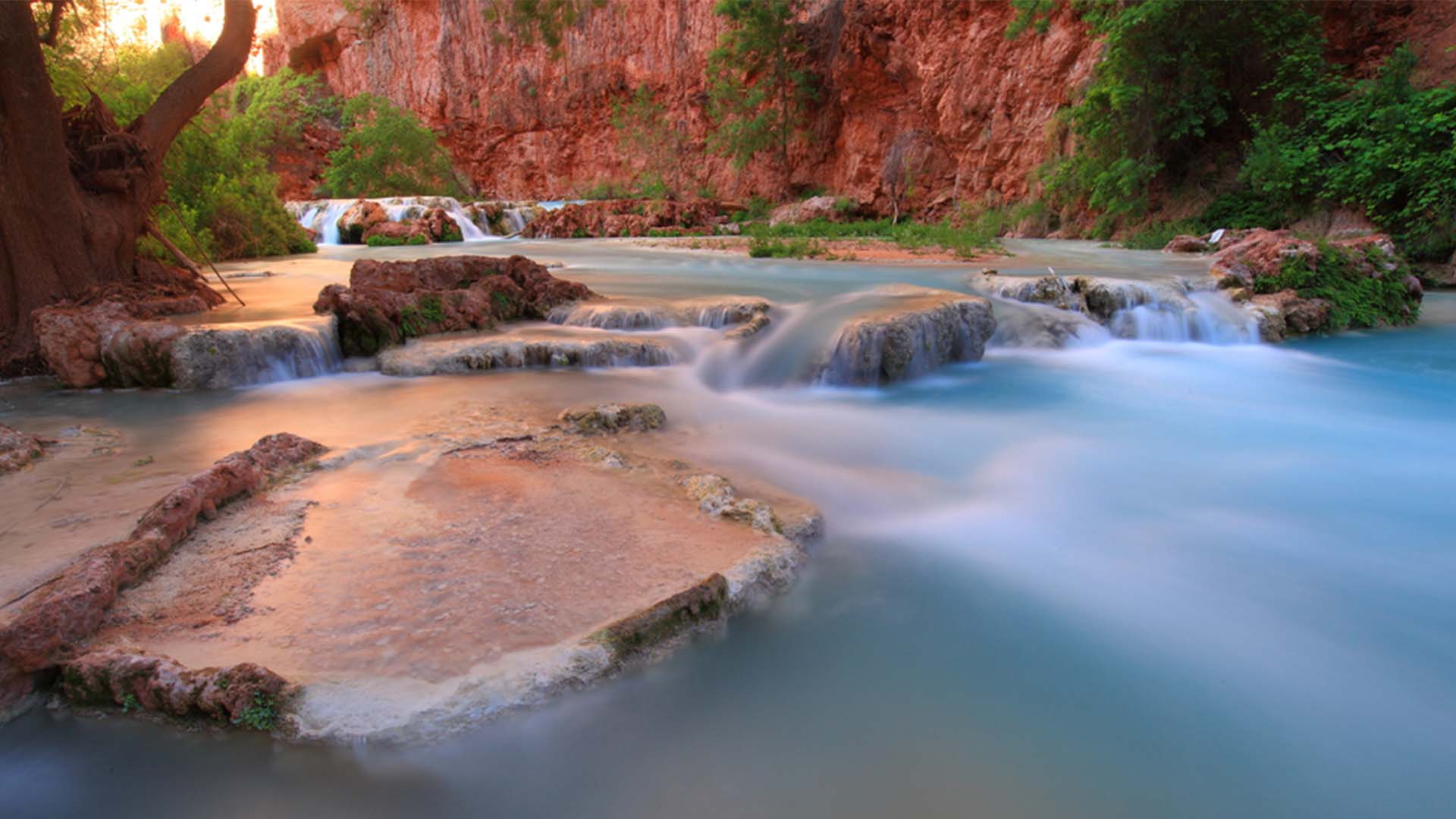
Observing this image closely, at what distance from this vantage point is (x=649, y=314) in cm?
730

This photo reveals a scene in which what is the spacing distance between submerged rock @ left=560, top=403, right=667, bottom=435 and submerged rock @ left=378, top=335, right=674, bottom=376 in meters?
1.64

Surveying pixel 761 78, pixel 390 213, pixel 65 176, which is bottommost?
pixel 65 176

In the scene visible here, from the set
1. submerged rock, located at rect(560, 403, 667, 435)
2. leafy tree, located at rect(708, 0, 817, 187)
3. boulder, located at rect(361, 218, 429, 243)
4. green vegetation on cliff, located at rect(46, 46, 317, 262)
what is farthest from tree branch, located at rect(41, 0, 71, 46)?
leafy tree, located at rect(708, 0, 817, 187)

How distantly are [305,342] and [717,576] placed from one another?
16.4 ft

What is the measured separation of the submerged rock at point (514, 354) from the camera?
598 cm

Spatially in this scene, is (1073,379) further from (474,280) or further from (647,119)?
(647,119)

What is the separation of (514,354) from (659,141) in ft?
96.4

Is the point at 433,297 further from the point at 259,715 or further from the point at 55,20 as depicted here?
the point at 259,715

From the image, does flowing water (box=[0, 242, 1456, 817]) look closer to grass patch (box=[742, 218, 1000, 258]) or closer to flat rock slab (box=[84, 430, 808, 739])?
flat rock slab (box=[84, 430, 808, 739])

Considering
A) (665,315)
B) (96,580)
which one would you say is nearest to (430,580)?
(96,580)

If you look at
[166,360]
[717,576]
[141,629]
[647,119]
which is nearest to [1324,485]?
[717,576]

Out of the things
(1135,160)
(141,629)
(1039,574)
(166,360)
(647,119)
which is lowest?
(1039,574)

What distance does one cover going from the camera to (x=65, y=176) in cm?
636

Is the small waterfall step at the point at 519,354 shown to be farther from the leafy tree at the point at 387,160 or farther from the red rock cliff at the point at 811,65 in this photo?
the leafy tree at the point at 387,160
